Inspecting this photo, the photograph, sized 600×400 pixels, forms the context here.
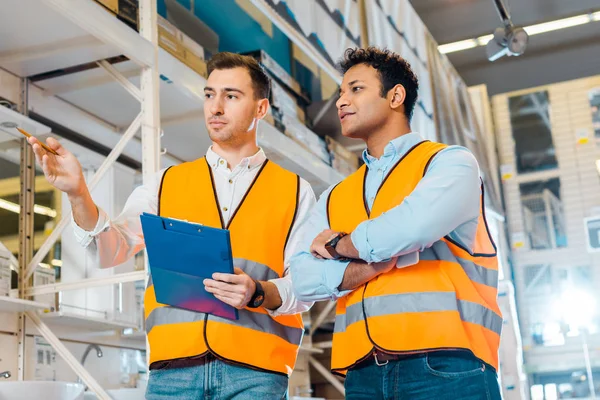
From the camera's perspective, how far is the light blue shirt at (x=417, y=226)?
151 cm

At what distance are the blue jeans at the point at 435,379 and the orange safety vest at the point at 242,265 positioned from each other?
304 millimetres

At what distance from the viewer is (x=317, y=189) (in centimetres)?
560


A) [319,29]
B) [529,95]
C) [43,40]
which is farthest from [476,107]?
[43,40]

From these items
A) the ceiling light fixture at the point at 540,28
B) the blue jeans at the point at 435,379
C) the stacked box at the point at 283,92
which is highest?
the ceiling light fixture at the point at 540,28

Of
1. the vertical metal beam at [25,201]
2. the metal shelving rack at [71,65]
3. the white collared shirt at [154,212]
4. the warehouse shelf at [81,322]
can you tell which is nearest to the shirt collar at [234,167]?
the white collared shirt at [154,212]

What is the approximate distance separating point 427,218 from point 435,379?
1.05 ft

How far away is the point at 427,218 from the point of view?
1.51 metres

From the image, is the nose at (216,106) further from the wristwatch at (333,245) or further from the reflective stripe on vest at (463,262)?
the reflective stripe on vest at (463,262)

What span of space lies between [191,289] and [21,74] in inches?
93.6

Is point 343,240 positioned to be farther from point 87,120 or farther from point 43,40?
point 87,120

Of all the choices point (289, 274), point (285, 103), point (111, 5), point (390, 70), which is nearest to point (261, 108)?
point (390, 70)

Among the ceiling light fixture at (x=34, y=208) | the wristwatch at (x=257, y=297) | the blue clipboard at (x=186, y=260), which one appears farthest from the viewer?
the ceiling light fixture at (x=34, y=208)

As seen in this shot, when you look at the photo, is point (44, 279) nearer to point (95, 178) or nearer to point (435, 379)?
point (95, 178)

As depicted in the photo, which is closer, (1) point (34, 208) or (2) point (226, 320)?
(2) point (226, 320)
